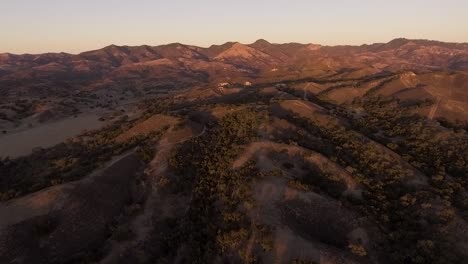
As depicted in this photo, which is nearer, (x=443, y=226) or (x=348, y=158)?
(x=443, y=226)

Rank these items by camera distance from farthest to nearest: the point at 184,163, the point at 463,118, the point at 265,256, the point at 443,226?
the point at 463,118
the point at 184,163
the point at 443,226
the point at 265,256

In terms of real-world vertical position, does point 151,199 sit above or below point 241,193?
below

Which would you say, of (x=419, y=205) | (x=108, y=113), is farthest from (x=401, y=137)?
(x=108, y=113)

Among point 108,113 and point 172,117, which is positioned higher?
point 172,117

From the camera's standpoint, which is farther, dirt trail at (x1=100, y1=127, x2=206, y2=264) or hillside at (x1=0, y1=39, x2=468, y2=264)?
dirt trail at (x1=100, y1=127, x2=206, y2=264)

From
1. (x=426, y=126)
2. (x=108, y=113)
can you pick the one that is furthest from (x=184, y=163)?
(x=108, y=113)

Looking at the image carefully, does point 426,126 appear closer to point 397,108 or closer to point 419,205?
point 397,108

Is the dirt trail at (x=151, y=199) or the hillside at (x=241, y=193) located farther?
the dirt trail at (x=151, y=199)

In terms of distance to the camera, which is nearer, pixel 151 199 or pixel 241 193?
pixel 241 193

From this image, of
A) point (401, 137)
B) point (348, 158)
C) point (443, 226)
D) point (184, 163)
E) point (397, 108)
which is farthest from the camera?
point (397, 108)
